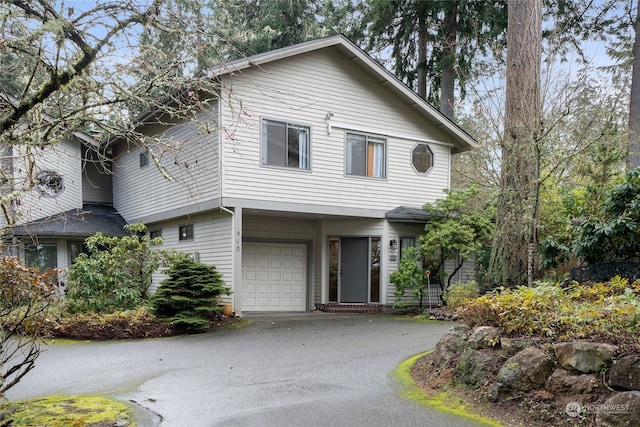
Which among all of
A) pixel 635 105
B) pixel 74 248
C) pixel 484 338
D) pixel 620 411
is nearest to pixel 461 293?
pixel 484 338

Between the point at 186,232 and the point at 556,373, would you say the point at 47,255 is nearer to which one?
the point at 186,232

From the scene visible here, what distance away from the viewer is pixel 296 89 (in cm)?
1253

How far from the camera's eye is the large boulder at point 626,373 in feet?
12.7

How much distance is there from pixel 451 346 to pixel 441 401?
944 millimetres

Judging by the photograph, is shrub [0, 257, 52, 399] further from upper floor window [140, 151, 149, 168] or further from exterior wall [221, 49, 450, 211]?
upper floor window [140, 151, 149, 168]

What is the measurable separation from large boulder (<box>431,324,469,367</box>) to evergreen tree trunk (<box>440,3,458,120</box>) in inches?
527

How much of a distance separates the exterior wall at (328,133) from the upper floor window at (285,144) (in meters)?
0.17

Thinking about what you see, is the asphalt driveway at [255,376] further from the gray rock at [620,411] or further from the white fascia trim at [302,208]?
the white fascia trim at [302,208]

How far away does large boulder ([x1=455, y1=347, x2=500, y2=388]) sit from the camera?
4.98 meters

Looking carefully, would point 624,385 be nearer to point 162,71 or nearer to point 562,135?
point 162,71

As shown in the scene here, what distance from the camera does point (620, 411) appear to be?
3762 millimetres

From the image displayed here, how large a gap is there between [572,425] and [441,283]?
32.5 feet

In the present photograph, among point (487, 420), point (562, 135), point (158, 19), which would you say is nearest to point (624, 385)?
point (487, 420)

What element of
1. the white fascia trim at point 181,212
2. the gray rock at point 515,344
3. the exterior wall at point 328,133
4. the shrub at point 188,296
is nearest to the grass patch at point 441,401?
the gray rock at point 515,344
